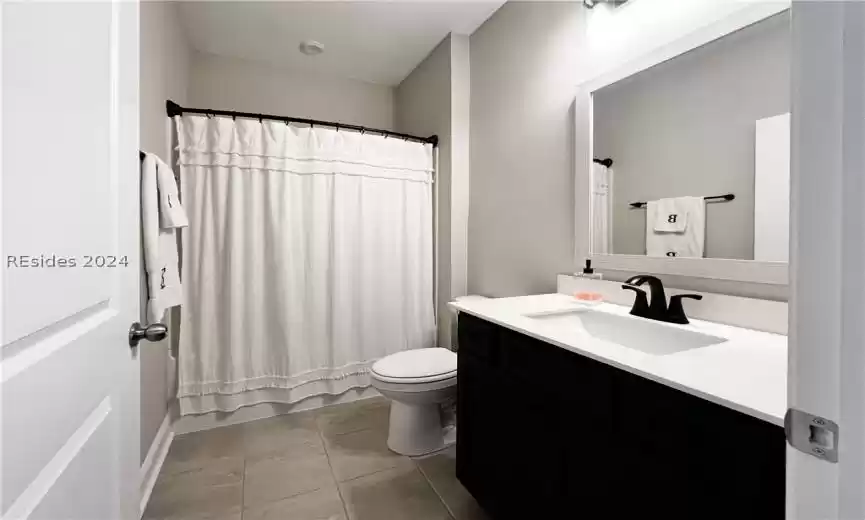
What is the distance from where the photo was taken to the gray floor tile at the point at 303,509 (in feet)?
4.92

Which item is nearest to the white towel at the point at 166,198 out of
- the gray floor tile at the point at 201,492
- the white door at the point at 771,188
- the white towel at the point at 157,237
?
the white towel at the point at 157,237

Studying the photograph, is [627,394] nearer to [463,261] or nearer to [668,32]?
[668,32]

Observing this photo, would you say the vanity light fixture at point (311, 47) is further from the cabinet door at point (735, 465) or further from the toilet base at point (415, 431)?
the cabinet door at point (735, 465)

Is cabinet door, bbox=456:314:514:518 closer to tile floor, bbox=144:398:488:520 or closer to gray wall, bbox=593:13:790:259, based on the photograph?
tile floor, bbox=144:398:488:520

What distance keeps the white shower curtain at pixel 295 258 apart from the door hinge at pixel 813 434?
7.51 feet

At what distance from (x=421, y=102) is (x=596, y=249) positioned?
1.86m

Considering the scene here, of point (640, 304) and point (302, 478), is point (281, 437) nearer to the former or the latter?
point (302, 478)

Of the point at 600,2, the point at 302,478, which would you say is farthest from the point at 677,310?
the point at 302,478

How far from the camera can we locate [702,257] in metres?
1.31

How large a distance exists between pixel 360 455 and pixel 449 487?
19.6 inches

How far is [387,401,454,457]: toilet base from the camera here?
1.93m

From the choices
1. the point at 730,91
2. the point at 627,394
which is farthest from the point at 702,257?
the point at 627,394

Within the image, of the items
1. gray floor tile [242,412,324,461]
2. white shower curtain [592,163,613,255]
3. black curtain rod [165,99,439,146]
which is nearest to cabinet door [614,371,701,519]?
white shower curtain [592,163,613,255]

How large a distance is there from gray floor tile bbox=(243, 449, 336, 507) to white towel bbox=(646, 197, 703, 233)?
5.64 ft
